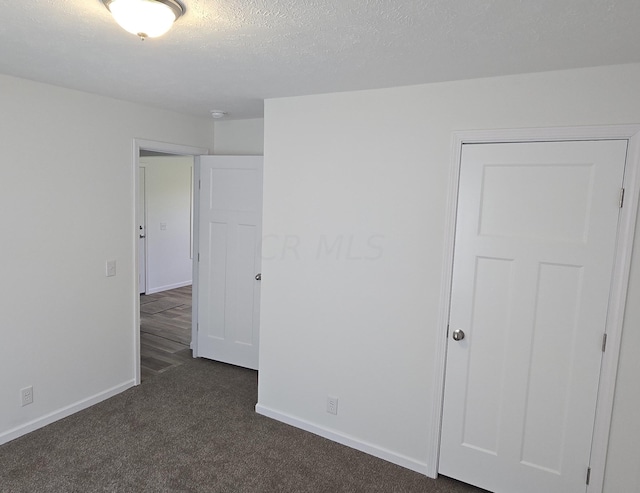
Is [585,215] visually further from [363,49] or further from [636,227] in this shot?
[363,49]

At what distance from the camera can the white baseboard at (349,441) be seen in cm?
253

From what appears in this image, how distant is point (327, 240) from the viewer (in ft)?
8.95

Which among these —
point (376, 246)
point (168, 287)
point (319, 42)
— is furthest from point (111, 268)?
point (168, 287)

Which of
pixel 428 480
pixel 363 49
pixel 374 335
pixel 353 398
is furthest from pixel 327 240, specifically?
pixel 428 480

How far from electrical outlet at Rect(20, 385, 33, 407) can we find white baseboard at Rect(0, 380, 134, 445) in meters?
0.15

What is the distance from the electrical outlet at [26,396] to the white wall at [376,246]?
157cm

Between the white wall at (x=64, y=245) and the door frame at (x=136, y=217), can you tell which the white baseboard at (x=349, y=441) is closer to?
the door frame at (x=136, y=217)

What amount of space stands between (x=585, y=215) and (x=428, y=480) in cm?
177

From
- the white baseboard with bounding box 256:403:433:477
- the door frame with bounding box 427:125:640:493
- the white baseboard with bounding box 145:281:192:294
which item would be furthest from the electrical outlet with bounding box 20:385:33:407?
the white baseboard with bounding box 145:281:192:294

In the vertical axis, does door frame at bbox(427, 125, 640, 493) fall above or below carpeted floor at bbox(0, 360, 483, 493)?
above

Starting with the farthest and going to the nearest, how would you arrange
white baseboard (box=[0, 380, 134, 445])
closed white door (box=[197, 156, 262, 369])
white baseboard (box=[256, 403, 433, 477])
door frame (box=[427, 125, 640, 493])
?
closed white door (box=[197, 156, 262, 369]), white baseboard (box=[0, 380, 134, 445]), white baseboard (box=[256, 403, 433, 477]), door frame (box=[427, 125, 640, 493])

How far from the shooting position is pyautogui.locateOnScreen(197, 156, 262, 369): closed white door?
3707 mm

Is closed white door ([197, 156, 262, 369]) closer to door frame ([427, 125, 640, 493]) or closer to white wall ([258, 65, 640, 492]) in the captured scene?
white wall ([258, 65, 640, 492])

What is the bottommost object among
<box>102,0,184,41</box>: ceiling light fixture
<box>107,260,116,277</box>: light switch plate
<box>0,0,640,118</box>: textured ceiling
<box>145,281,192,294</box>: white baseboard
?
<box>145,281,192,294</box>: white baseboard
